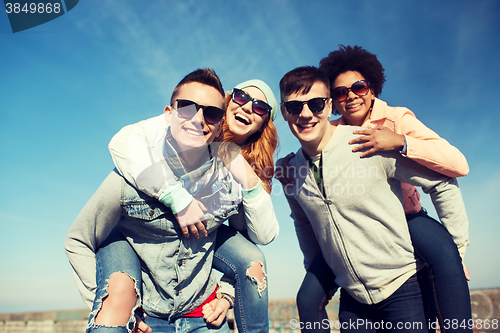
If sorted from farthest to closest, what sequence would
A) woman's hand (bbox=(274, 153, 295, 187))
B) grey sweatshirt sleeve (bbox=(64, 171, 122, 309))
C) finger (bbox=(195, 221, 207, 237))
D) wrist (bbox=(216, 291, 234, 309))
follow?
woman's hand (bbox=(274, 153, 295, 187)) → wrist (bbox=(216, 291, 234, 309)) → finger (bbox=(195, 221, 207, 237)) → grey sweatshirt sleeve (bbox=(64, 171, 122, 309))

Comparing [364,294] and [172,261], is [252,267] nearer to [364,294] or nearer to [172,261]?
[172,261]

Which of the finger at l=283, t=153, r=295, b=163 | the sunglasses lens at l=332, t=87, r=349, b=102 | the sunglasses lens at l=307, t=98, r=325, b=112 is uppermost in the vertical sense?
the sunglasses lens at l=332, t=87, r=349, b=102

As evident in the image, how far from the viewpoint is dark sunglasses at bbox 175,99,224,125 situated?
8.09 ft

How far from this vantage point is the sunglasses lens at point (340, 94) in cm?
316

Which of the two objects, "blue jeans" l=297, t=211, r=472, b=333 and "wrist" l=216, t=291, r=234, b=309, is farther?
"wrist" l=216, t=291, r=234, b=309

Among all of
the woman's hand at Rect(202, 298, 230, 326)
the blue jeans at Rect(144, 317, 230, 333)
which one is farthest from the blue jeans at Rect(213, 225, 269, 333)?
the blue jeans at Rect(144, 317, 230, 333)

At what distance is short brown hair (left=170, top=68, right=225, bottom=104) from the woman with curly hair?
1.41 meters

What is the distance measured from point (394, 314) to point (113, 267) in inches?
98.1

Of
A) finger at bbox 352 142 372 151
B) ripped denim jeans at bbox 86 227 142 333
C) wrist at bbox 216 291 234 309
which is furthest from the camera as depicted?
wrist at bbox 216 291 234 309

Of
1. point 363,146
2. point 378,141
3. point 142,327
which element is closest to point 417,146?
point 378,141

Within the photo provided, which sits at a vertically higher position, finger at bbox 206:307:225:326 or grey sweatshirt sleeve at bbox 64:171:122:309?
grey sweatshirt sleeve at bbox 64:171:122:309

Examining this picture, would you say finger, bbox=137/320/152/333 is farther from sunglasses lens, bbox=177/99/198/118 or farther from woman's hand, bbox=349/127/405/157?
woman's hand, bbox=349/127/405/157

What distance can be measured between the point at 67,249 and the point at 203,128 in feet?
4.92

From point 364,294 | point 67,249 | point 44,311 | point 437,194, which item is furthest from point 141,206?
point 44,311
